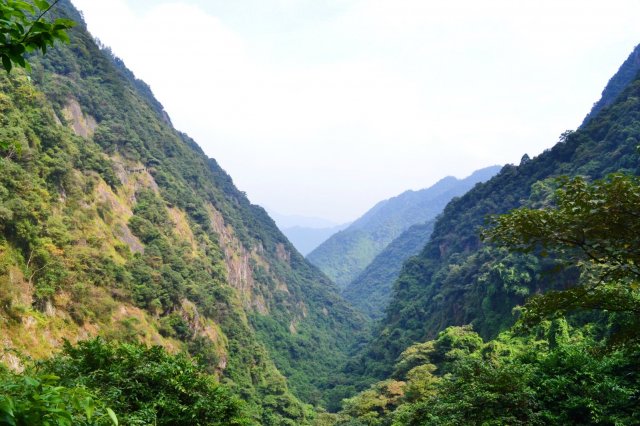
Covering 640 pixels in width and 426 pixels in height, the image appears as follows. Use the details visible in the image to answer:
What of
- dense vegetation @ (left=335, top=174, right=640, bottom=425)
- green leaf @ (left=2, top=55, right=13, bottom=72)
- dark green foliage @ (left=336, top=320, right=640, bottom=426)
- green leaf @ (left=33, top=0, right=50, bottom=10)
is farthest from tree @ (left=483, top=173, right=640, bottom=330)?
green leaf @ (left=2, top=55, right=13, bottom=72)

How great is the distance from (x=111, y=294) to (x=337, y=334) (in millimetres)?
81510

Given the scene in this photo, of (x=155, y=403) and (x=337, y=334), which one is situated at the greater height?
(x=155, y=403)

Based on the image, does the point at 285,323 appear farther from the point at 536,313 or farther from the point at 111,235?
the point at 536,313

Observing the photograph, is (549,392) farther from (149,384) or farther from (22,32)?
(22,32)

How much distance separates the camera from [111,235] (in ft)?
133

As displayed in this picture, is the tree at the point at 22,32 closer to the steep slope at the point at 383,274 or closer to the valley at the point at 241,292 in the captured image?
the valley at the point at 241,292

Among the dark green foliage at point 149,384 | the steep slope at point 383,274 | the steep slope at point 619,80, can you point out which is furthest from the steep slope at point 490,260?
the steep slope at point 383,274

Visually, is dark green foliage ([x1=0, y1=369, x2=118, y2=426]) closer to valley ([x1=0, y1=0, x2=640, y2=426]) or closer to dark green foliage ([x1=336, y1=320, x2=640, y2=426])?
valley ([x1=0, y1=0, x2=640, y2=426])

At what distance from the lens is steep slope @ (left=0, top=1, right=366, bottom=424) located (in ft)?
85.8

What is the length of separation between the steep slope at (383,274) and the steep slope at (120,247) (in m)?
52.1

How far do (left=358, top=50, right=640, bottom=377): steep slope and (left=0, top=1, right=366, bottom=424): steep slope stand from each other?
19.4m

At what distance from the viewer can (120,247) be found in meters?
40.5

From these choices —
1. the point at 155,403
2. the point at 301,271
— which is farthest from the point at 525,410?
the point at 301,271

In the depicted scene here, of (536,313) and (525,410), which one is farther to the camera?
(525,410)
